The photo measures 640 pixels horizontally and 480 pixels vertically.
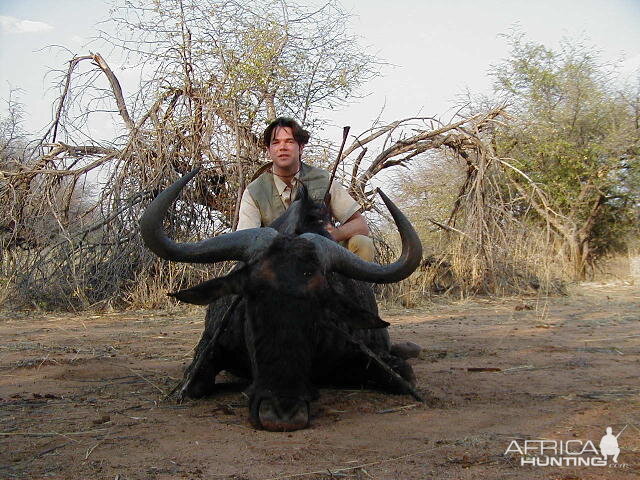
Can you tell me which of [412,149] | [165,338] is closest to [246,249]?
[165,338]

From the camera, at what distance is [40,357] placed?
5.31m

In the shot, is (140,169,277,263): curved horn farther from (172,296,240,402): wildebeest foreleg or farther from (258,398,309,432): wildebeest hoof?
(258,398,309,432): wildebeest hoof

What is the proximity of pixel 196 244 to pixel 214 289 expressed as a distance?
10.5 inches

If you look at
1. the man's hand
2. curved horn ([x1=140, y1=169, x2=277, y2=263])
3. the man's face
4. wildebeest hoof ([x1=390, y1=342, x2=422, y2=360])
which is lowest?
wildebeest hoof ([x1=390, y1=342, x2=422, y2=360])

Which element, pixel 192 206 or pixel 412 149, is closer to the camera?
pixel 192 206

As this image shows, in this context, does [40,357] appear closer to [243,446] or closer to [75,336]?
[75,336]

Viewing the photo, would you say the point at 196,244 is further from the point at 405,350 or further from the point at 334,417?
the point at 405,350

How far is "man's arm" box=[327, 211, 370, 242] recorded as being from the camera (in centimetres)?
489

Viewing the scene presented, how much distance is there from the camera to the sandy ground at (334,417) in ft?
8.26

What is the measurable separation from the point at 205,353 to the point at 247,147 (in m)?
6.41

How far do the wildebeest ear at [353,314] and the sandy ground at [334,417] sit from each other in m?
0.49

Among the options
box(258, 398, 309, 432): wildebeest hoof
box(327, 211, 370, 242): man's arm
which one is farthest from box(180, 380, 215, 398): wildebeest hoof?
box(327, 211, 370, 242): man's arm

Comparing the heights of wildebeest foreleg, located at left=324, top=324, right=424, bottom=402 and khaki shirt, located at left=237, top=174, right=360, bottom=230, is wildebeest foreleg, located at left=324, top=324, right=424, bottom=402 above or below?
below

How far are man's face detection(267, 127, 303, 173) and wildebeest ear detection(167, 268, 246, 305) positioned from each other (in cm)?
198
